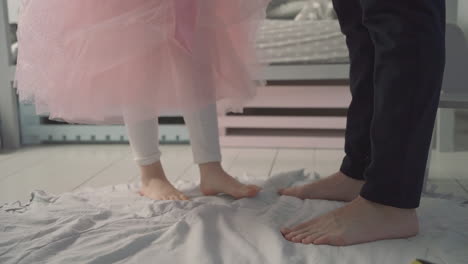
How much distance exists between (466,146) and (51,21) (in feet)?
4.64

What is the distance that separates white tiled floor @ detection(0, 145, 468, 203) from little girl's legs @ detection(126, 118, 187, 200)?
0.93 ft

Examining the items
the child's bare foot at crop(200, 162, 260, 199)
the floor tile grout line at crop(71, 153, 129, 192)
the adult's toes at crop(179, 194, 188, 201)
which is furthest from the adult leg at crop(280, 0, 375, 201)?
the floor tile grout line at crop(71, 153, 129, 192)

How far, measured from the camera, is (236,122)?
1.73 meters

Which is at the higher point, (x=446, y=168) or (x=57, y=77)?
(x=57, y=77)

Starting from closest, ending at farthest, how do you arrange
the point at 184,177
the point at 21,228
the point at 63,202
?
the point at 21,228, the point at 63,202, the point at 184,177

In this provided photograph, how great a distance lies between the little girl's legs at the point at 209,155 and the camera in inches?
37.8

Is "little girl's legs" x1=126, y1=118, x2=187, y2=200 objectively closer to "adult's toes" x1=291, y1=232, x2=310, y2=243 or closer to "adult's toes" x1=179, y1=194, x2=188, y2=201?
"adult's toes" x1=179, y1=194, x2=188, y2=201

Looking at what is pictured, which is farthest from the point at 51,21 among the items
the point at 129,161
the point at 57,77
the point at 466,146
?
the point at 466,146

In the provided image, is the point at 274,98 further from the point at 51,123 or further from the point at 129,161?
the point at 51,123

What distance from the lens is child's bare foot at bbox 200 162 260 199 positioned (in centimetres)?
96

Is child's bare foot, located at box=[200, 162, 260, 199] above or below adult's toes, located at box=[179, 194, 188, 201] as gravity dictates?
above

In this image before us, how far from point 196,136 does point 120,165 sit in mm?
585

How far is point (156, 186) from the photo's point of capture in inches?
39.4

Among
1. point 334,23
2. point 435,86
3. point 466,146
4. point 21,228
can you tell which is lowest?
point 466,146
